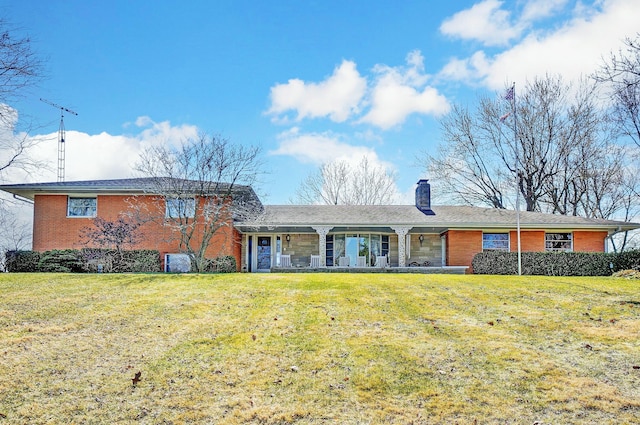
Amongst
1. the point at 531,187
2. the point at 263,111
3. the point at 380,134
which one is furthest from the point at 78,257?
the point at 531,187

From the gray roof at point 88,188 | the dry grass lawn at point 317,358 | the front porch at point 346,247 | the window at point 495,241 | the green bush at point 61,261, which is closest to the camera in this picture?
the dry grass lawn at point 317,358

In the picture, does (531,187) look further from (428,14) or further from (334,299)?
(334,299)

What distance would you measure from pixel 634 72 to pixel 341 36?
9097mm

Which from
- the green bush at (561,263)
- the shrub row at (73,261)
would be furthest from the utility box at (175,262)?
the green bush at (561,263)

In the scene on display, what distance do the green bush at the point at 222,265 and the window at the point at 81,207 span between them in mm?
6483

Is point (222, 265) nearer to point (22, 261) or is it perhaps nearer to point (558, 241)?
point (22, 261)

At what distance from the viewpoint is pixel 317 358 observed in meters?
6.64

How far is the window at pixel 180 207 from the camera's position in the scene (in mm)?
19875

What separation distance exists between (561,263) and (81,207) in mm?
21759

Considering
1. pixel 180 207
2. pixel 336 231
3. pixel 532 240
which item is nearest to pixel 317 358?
pixel 180 207

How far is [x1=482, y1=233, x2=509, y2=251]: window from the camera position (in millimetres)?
22500

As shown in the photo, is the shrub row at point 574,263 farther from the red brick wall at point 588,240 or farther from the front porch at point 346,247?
the front porch at point 346,247

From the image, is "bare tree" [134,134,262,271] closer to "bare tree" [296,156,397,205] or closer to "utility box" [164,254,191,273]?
"utility box" [164,254,191,273]

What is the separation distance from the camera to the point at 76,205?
21375 mm
